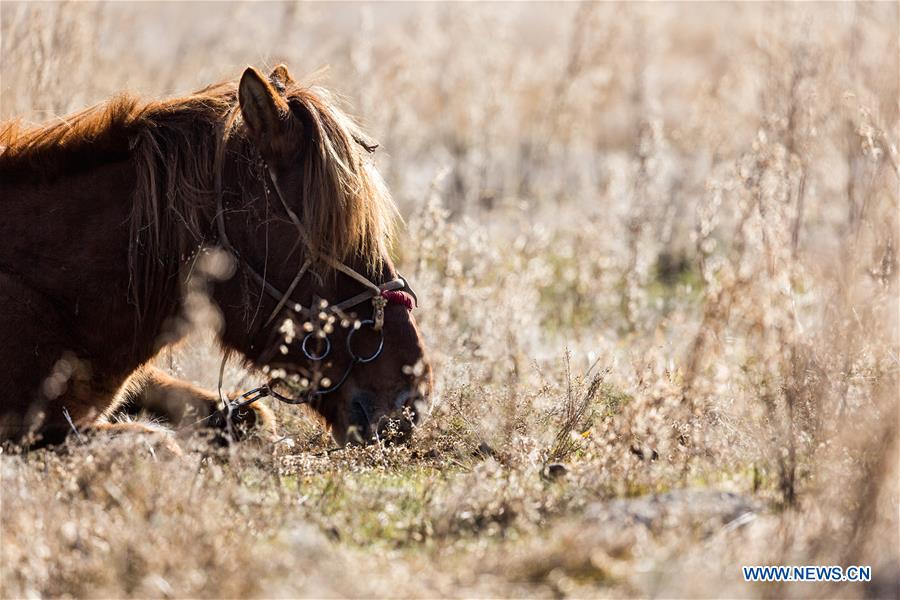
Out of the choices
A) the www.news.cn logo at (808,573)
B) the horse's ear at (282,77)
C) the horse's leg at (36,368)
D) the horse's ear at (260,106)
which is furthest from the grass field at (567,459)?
the horse's ear at (260,106)

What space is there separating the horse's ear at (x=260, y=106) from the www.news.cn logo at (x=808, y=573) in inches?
89.9

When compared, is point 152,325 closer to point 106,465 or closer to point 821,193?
point 106,465

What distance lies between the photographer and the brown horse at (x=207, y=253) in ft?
12.8

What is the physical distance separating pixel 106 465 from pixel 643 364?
2205mm

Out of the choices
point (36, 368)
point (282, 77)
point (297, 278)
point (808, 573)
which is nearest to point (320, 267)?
point (297, 278)

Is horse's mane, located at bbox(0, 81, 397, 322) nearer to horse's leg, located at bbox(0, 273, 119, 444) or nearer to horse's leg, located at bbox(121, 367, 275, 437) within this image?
horse's leg, located at bbox(0, 273, 119, 444)

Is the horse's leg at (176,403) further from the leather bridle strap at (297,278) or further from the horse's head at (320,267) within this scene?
the leather bridle strap at (297,278)

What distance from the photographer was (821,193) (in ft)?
30.7

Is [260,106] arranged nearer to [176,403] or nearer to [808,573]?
[176,403]

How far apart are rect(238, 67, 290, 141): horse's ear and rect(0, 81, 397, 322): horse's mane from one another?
12 centimetres

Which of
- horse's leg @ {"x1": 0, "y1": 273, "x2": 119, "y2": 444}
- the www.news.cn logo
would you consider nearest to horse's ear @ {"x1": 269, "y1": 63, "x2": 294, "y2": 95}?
horse's leg @ {"x1": 0, "y1": 273, "x2": 119, "y2": 444}

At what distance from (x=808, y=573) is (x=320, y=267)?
81.0 inches

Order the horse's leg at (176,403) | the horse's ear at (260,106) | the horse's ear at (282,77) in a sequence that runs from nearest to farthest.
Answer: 1. the horse's ear at (260,106)
2. the horse's ear at (282,77)
3. the horse's leg at (176,403)

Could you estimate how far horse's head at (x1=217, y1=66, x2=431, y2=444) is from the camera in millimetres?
3904
